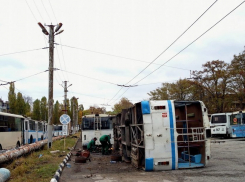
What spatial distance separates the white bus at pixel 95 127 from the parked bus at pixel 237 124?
44.5 ft

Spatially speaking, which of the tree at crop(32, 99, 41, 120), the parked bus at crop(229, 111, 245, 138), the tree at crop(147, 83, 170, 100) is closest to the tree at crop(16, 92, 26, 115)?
the tree at crop(32, 99, 41, 120)

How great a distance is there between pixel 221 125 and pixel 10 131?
2011 cm

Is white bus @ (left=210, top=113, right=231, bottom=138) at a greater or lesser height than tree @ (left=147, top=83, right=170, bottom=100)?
lesser

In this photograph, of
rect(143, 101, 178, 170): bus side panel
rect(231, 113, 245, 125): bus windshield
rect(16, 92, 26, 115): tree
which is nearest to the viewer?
rect(143, 101, 178, 170): bus side panel

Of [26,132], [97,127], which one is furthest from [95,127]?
[26,132]

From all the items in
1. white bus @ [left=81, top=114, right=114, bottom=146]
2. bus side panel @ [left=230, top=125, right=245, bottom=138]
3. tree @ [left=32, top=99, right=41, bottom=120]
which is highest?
Result: tree @ [left=32, top=99, right=41, bottom=120]

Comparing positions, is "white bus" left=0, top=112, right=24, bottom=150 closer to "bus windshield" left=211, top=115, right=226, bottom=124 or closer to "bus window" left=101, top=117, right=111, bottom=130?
"bus window" left=101, top=117, right=111, bottom=130

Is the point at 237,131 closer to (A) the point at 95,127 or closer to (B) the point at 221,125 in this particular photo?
(B) the point at 221,125

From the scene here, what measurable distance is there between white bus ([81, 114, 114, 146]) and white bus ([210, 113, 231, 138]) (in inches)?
548

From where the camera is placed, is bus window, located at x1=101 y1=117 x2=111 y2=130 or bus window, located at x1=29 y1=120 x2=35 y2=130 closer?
bus window, located at x1=101 y1=117 x2=111 y2=130

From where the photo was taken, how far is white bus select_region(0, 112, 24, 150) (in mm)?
18578

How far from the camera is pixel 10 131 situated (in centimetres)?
2039

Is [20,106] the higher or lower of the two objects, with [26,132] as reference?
higher

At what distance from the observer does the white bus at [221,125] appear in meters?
29.6
